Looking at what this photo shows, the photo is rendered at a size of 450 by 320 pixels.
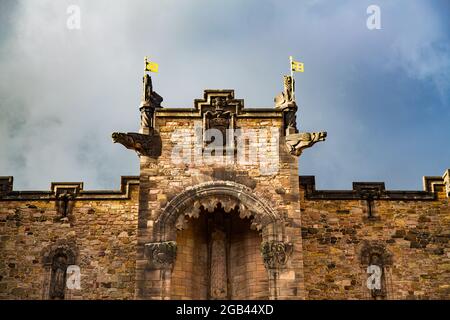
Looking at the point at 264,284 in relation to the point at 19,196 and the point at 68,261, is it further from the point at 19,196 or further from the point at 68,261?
the point at 19,196

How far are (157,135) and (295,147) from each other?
3941 mm

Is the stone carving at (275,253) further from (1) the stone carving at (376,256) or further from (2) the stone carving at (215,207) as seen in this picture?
(1) the stone carving at (376,256)

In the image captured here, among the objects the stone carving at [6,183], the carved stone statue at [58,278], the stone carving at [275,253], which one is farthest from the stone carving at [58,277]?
the stone carving at [275,253]

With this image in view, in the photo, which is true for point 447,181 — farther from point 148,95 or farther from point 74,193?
point 74,193

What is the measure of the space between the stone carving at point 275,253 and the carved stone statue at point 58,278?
6570mm

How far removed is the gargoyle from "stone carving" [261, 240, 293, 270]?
2.73m

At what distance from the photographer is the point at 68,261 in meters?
23.0

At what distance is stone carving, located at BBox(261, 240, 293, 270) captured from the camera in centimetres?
2003

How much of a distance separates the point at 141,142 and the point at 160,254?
130 inches

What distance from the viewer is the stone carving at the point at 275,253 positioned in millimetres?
20031

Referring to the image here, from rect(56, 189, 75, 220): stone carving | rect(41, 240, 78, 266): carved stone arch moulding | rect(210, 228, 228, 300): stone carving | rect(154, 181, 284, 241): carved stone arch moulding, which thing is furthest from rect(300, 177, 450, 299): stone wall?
rect(56, 189, 75, 220): stone carving
